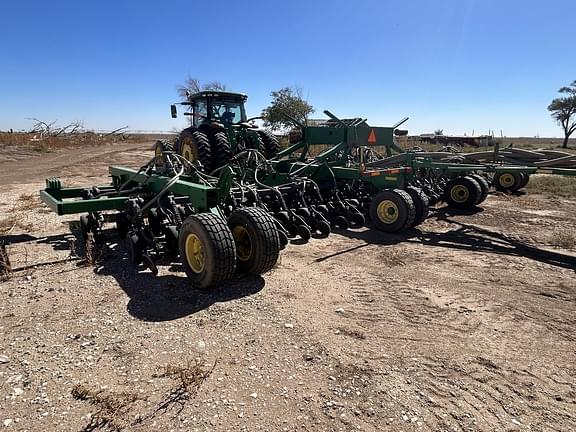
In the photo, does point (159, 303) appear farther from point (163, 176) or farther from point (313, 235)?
point (313, 235)

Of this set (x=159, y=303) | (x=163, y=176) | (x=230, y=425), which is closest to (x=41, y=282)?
(x=159, y=303)

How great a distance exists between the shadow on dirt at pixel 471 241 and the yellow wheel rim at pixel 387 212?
24cm

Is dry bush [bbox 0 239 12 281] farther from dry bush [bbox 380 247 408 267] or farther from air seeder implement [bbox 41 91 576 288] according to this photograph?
dry bush [bbox 380 247 408 267]

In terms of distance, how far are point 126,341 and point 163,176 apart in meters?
3.08

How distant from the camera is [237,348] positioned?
288 centimetres

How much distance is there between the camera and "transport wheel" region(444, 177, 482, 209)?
8.16m

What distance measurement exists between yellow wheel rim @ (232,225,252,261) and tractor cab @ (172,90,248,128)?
5906 mm

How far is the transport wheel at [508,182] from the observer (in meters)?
10.5

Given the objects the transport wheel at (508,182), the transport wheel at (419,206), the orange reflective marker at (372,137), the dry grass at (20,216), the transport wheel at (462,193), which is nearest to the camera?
the dry grass at (20,216)

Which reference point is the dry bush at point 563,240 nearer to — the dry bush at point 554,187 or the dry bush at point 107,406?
the dry bush at point 554,187

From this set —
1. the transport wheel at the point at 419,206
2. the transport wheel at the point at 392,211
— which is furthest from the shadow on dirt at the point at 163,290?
the transport wheel at the point at 419,206

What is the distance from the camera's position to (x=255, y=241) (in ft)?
12.8

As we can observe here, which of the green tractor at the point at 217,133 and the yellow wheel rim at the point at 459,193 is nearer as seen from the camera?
the yellow wheel rim at the point at 459,193

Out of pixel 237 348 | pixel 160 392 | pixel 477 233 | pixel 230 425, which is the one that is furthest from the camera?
pixel 477 233
